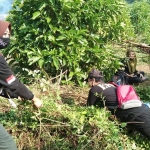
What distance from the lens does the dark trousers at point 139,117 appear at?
3.97 meters

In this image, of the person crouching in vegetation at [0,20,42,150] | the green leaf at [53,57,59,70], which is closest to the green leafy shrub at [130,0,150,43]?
the green leaf at [53,57,59,70]

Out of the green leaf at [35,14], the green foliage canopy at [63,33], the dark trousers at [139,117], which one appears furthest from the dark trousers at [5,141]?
the green leaf at [35,14]

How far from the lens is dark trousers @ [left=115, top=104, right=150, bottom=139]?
3973 mm

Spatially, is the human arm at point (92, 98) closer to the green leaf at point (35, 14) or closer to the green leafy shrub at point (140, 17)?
the green leaf at point (35, 14)

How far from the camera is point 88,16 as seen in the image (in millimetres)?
5559

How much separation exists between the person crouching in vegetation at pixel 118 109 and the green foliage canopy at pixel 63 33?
1.35m

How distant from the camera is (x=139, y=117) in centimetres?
402

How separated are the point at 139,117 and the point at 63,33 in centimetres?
220

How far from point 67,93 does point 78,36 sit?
1.07 meters

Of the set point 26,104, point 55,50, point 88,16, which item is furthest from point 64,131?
point 88,16

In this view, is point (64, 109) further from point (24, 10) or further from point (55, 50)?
point (24, 10)


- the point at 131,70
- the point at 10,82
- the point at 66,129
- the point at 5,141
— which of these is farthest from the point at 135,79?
the point at 5,141

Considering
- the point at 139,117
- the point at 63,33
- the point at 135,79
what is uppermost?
the point at 63,33

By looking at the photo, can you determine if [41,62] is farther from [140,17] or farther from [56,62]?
[140,17]
